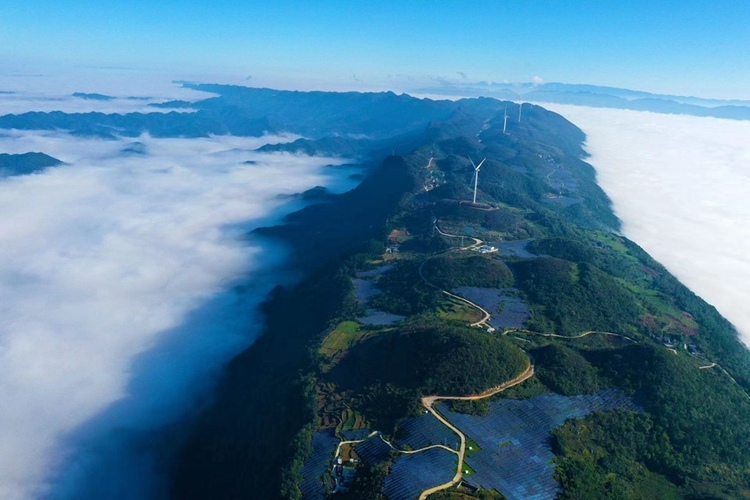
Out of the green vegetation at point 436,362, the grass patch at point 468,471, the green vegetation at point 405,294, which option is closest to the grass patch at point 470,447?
the grass patch at point 468,471

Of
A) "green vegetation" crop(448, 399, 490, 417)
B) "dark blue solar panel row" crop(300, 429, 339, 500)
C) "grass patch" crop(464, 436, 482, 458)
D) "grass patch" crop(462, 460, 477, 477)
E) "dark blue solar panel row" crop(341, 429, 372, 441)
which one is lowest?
"dark blue solar panel row" crop(300, 429, 339, 500)

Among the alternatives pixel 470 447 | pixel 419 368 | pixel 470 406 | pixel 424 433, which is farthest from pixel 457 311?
pixel 470 447

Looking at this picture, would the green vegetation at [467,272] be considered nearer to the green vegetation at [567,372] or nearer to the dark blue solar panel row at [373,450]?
the green vegetation at [567,372]

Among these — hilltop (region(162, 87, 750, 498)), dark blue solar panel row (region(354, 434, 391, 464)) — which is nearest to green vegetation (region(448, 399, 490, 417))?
hilltop (region(162, 87, 750, 498))

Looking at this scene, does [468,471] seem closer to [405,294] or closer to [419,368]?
[419,368]

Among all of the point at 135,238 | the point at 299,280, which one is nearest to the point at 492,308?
the point at 299,280

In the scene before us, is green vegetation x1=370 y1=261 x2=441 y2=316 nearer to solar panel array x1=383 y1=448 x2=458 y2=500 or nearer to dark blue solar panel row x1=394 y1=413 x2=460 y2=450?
dark blue solar panel row x1=394 y1=413 x2=460 y2=450
